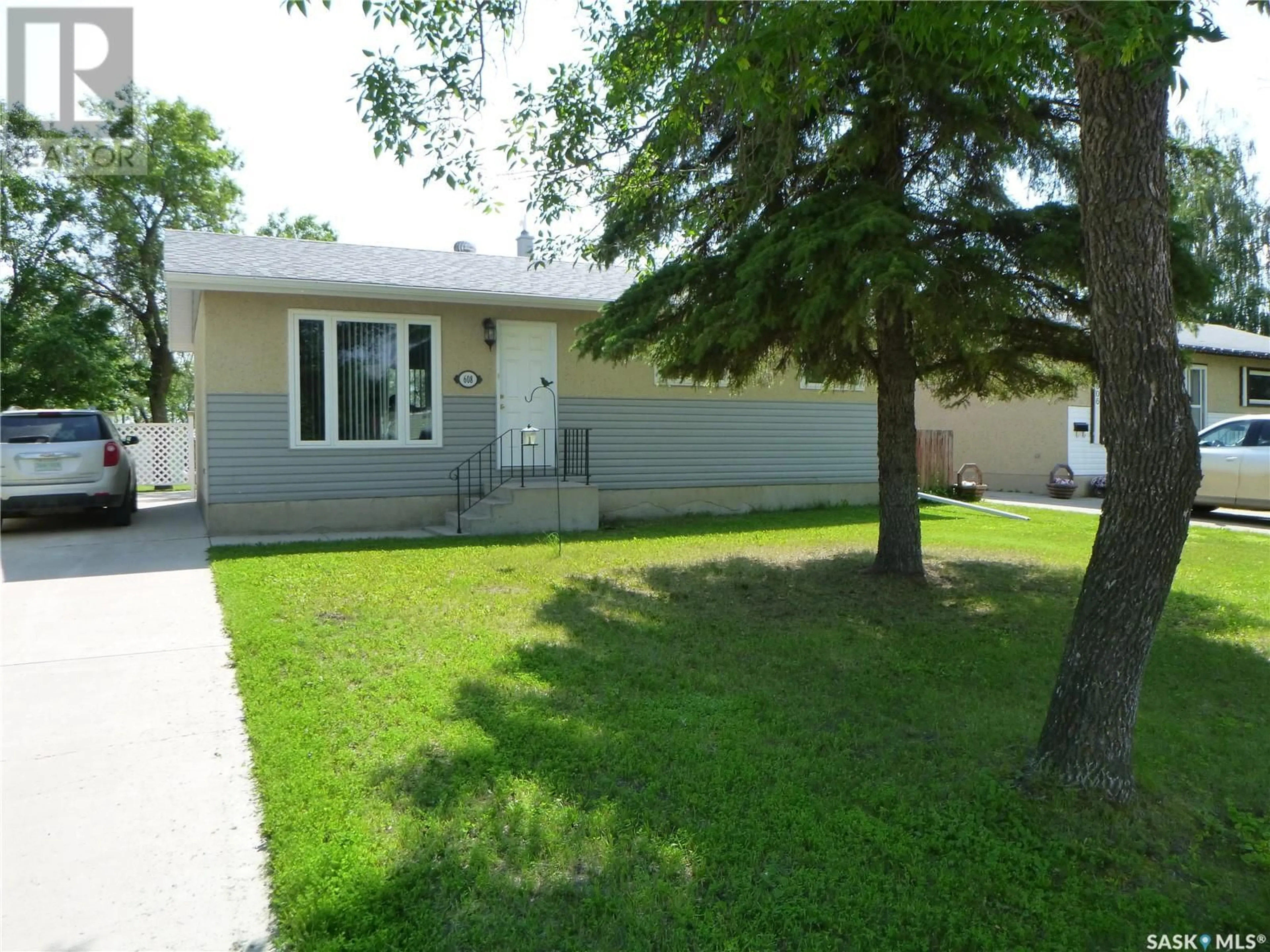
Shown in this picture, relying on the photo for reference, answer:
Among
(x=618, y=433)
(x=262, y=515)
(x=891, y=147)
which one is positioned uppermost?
(x=891, y=147)

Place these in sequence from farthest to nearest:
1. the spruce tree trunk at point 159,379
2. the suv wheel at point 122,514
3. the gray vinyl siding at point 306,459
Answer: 1. the spruce tree trunk at point 159,379
2. the suv wheel at point 122,514
3. the gray vinyl siding at point 306,459

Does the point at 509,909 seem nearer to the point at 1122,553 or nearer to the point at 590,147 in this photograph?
the point at 1122,553

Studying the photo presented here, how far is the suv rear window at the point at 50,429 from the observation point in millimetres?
9867

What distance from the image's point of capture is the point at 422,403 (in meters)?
11.3

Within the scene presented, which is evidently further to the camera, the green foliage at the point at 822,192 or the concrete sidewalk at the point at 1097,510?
the concrete sidewalk at the point at 1097,510

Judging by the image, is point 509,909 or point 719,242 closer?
point 509,909

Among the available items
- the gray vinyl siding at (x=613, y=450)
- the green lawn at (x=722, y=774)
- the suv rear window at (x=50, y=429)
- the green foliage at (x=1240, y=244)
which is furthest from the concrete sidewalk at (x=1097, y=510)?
the suv rear window at (x=50, y=429)

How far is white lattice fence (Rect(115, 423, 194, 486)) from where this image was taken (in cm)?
2022

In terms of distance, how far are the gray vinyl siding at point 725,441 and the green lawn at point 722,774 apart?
5639 millimetres

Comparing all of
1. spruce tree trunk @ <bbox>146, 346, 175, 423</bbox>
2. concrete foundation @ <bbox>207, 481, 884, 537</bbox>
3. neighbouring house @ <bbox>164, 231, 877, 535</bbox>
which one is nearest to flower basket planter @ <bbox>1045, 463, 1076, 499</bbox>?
neighbouring house @ <bbox>164, 231, 877, 535</bbox>

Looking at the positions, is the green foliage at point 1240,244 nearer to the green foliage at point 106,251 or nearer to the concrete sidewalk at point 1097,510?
the concrete sidewalk at point 1097,510

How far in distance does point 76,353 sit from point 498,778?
23.1 metres

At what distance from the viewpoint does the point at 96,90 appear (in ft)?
39.8

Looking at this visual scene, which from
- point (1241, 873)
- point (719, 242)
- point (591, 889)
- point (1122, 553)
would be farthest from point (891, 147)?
point (591, 889)
